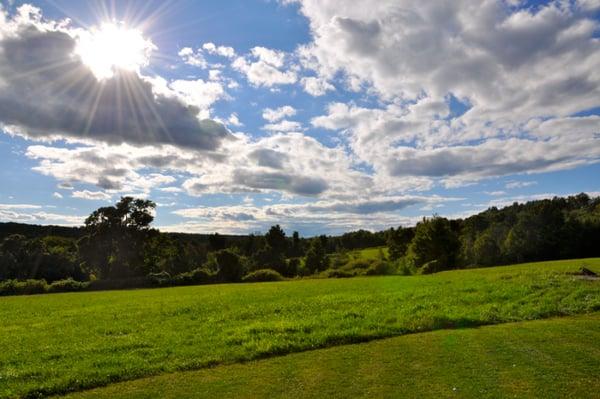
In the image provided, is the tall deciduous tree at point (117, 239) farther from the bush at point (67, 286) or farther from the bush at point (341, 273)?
the bush at point (341, 273)

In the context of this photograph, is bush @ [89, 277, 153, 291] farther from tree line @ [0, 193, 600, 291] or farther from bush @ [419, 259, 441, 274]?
bush @ [419, 259, 441, 274]

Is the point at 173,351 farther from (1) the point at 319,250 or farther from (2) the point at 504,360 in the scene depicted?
(1) the point at 319,250

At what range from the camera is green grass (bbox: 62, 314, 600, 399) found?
986cm

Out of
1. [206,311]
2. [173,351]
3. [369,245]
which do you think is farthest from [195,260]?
[173,351]

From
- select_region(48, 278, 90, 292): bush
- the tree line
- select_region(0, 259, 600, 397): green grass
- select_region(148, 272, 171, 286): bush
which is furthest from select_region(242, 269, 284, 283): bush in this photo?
select_region(0, 259, 600, 397): green grass

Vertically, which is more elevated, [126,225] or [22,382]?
[126,225]

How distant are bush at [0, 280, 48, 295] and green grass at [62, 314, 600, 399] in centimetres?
5971

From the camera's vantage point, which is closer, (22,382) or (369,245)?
(22,382)

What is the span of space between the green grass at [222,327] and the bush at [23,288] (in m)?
36.7

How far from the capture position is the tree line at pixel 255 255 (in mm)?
76125

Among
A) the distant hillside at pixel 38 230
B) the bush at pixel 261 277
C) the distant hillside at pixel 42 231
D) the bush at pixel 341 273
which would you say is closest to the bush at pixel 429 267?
the bush at pixel 341 273

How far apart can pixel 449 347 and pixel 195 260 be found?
114969 mm

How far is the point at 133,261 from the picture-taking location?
85.5 m

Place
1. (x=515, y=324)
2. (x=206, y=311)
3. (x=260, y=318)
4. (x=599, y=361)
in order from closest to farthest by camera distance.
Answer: (x=599, y=361), (x=515, y=324), (x=260, y=318), (x=206, y=311)
